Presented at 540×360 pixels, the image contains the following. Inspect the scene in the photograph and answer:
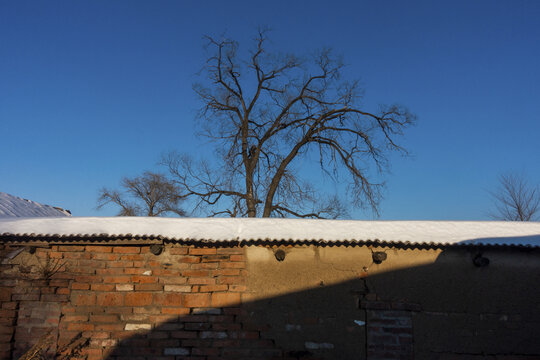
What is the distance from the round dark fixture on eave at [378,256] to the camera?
14.1 ft

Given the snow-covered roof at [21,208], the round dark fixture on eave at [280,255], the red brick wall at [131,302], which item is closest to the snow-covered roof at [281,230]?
the round dark fixture on eave at [280,255]

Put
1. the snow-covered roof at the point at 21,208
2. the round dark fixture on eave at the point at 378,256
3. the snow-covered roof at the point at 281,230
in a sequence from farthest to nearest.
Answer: the snow-covered roof at the point at 21,208 → the round dark fixture on eave at the point at 378,256 → the snow-covered roof at the point at 281,230

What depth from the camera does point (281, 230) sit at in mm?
4266

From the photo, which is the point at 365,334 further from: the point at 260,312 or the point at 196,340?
the point at 196,340

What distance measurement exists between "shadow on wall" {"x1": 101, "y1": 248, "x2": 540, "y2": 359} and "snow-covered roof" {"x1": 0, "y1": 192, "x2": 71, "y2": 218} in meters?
5.01

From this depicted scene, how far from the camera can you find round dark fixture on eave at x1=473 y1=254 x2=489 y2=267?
423cm

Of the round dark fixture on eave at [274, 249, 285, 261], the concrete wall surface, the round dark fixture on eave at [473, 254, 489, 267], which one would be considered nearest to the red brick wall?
the concrete wall surface

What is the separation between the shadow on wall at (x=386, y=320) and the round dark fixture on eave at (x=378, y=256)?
148mm

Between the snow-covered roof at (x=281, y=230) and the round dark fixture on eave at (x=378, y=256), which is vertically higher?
the snow-covered roof at (x=281, y=230)

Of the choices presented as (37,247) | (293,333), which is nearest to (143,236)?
(37,247)

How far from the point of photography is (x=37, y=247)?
4422 mm

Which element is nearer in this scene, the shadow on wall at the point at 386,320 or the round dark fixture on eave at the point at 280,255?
the shadow on wall at the point at 386,320

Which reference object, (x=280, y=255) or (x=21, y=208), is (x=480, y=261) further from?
(x=21, y=208)

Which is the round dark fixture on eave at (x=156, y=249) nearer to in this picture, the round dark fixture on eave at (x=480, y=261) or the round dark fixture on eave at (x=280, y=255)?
the round dark fixture on eave at (x=280, y=255)
